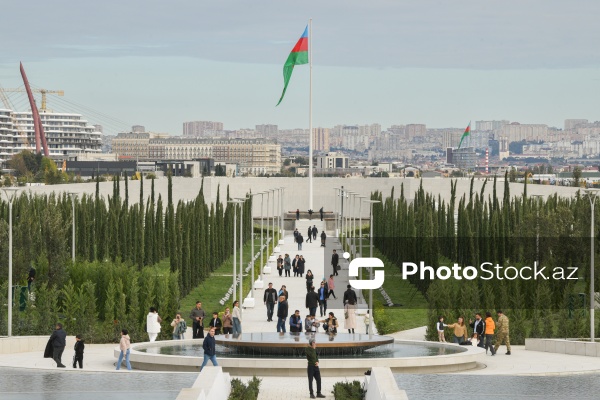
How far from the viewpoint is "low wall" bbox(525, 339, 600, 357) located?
30891 millimetres

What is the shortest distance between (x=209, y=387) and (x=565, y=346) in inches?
528

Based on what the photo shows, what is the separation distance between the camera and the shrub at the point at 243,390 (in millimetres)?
22453

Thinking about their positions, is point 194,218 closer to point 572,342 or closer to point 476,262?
point 476,262

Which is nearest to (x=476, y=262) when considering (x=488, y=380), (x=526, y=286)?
(x=526, y=286)

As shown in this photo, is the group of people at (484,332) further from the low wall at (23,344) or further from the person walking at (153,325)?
the low wall at (23,344)

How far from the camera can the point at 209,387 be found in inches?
816

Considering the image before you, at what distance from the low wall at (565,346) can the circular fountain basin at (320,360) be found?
131 inches

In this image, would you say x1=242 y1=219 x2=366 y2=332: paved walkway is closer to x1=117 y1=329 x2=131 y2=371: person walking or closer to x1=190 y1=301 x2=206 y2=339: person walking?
x1=190 y1=301 x2=206 y2=339: person walking

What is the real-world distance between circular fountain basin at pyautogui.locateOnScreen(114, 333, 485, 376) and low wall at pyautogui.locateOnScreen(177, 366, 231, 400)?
9.10ft

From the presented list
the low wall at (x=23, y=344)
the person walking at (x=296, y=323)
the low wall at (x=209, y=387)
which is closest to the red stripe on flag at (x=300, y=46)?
the low wall at (x=23, y=344)

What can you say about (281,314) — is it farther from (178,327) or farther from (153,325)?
(153,325)

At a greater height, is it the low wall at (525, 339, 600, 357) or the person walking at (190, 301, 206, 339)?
the person walking at (190, 301, 206, 339)

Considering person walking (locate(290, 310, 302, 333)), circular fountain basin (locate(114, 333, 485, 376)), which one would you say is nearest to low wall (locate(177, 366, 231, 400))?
circular fountain basin (locate(114, 333, 485, 376))

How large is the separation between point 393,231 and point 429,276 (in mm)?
21343
